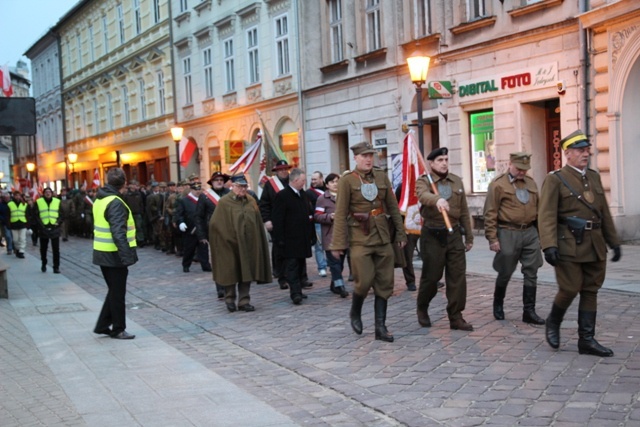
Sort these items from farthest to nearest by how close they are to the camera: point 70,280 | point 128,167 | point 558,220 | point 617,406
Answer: point 128,167, point 70,280, point 558,220, point 617,406

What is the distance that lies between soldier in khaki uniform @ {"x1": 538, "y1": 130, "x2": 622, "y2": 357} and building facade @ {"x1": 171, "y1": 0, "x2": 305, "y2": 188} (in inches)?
691

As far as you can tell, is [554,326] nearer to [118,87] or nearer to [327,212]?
[327,212]

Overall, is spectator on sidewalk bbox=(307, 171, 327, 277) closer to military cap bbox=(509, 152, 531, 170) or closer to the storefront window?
military cap bbox=(509, 152, 531, 170)

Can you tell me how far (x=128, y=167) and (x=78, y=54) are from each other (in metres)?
12.4

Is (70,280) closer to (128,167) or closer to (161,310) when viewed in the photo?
(161,310)

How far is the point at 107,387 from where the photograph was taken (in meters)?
6.94

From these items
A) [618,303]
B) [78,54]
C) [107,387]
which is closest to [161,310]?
[107,387]

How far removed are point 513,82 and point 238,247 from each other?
383 inches

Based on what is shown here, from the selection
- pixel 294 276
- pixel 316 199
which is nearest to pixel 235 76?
pixel 316 199

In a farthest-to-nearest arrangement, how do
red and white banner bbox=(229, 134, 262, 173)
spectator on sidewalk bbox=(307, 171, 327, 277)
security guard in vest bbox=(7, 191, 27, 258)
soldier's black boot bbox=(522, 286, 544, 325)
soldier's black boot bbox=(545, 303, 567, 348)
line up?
1. security guard in vest bbox=(7, 191, 27, 258)
2. red and white banner bbox=(229, 134, 262, 173)
3. spectator on sidewalk bbox=(307, 171, 327, 277)
4. soldier's black boot bbox=(522, 286, 544, 325)
5. soldier's black boot bbox=(545, 303, 567, 348)

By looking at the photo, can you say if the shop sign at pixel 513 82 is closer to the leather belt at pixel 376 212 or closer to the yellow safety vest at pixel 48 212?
the yellow safety vest at pixel 48 212

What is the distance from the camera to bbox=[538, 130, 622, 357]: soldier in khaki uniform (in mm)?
7180

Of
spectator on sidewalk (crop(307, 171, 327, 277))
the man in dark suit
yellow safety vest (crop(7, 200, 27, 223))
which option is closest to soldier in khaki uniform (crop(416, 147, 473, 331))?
the man in dark suit

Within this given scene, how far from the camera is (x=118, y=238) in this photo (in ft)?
29.8
